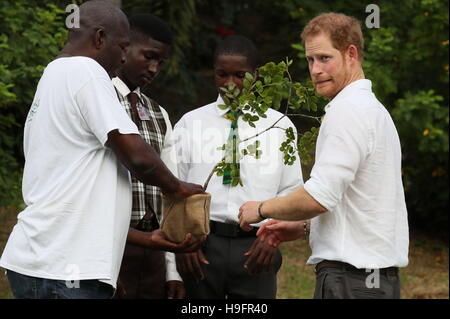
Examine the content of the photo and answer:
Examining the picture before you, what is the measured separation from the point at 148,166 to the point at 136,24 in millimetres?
1675

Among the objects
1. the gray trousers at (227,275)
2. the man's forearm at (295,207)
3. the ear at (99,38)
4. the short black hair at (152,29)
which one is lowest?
the gray trousers at (227,275)

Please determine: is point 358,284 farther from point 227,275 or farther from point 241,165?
point 241,165

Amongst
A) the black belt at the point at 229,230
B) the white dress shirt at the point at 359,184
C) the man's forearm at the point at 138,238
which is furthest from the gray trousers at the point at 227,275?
the white dress shirt at the point at 359,184

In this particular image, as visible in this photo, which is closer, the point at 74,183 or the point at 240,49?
the point at 74,183

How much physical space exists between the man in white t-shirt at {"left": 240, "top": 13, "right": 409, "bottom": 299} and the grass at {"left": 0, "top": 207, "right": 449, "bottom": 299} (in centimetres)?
499

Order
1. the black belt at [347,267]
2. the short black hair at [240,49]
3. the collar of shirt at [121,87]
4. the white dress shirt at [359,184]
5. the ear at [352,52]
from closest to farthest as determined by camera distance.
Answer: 1. the white dress shirt at [359,184]
2. the black belt at [347,267]
3. the ear at [352,52]
4. the collar of shirt at [121,87]
5. the short black hair at [240,49]

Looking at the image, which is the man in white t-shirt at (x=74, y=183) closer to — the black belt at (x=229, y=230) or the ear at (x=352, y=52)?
the ear at (x=352, y=52)

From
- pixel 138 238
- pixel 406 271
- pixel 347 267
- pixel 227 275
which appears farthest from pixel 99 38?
pixel 406 271

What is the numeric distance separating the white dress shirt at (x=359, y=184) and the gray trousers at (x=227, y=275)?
130 centimetres

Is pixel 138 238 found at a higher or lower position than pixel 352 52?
lower

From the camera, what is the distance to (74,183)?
350cm

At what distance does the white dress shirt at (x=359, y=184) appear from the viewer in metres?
3.61

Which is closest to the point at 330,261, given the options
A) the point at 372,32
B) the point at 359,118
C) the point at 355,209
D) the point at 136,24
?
the point at 355,209

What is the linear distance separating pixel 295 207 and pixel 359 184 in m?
0.31
